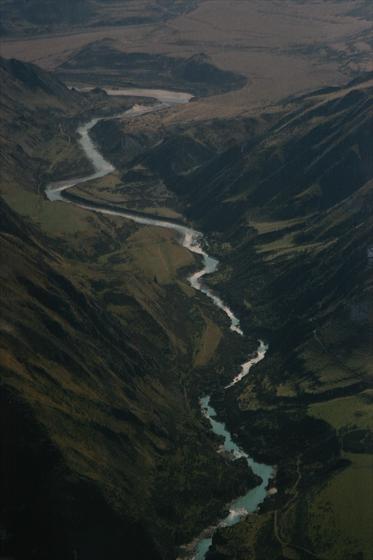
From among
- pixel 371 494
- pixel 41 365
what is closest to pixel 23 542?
pixel 41 365

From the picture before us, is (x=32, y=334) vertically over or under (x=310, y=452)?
over

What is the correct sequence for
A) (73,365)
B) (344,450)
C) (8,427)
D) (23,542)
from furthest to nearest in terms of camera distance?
(73,365) → (344,450) → (8,427) → (23,542)

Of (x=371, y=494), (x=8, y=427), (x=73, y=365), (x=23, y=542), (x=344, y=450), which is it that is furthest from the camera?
(x=73, y=365)

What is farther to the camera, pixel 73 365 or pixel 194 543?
pixel 73 365

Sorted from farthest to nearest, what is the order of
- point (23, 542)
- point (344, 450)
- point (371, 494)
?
point (344, 450) → point (371, 494) → point (23, 542)

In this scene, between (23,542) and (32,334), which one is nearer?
(23,542)

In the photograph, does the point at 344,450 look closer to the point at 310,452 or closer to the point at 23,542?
the point at 310,452

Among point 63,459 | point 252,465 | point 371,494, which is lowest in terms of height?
point 252,465

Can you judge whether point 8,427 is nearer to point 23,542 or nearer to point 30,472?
point 30,472

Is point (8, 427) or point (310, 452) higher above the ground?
point (8, 427)

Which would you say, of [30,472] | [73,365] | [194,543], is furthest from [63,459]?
[73,365]
